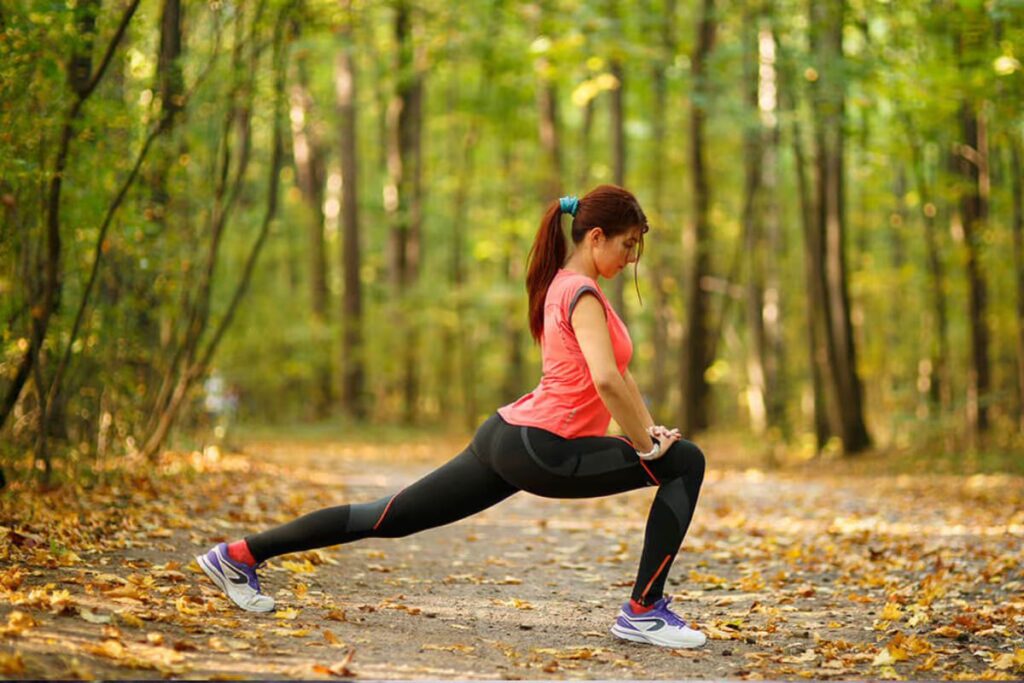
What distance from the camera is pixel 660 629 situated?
5332mm

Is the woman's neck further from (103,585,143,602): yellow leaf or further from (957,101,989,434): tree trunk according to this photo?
(957,101,989,434): tree trunk

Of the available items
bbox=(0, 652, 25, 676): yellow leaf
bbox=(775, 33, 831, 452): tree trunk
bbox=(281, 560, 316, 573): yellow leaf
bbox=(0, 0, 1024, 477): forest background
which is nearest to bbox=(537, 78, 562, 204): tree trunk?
bbox=(0, 0, 1024, 477): forest background

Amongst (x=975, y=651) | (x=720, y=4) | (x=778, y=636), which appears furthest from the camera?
(x=720, y=4)

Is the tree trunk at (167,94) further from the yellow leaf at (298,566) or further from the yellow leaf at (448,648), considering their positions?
the yellow leaf at (448,648)

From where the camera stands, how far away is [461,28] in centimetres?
1898

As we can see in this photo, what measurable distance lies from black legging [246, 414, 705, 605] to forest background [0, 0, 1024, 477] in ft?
2.50

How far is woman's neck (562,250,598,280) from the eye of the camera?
17.0 ft

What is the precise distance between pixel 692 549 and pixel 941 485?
20.6 feet

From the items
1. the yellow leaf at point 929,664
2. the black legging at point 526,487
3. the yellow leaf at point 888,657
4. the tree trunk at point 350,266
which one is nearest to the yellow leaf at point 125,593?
the black legging at point 526,487

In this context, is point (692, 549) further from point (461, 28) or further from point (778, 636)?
point (461, 28)

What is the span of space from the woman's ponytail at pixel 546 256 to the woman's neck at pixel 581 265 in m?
0.07

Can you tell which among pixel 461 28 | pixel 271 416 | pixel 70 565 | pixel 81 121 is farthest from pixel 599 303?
pixel 271 416

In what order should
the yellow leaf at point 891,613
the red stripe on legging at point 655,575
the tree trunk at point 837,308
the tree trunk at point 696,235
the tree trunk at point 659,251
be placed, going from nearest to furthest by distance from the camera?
the red stripe on legging at point 655,575
the yellow leaf at point 891,613
the tree trunk at point 837,308
the tree trunk at point 696,235
the tree trunk at point 659,251

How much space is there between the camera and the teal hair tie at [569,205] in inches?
A: 204
